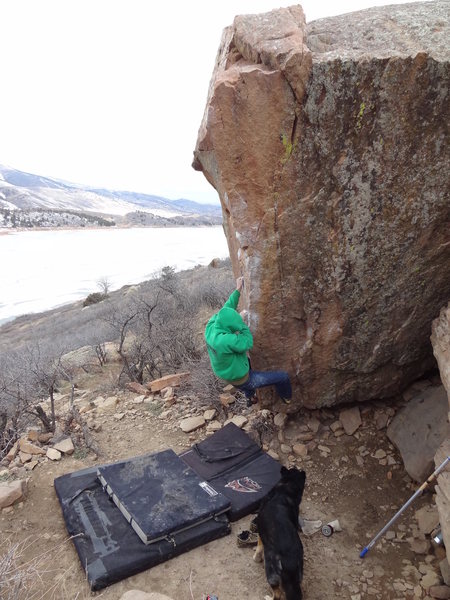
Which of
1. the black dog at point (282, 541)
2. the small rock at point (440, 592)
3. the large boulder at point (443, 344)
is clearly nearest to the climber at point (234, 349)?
the black dog at point (282, 541)

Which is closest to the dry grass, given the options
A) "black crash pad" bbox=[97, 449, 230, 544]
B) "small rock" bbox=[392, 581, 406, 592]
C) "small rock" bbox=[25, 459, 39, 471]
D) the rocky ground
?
the rocky ground

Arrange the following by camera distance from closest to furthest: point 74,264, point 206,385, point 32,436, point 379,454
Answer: point 379,454, point 32,436, point 206,385, point 74,264

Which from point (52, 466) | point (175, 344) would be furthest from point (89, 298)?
point (52, 466)

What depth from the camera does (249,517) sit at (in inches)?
140

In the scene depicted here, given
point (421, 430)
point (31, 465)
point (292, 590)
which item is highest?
point (421, 430)

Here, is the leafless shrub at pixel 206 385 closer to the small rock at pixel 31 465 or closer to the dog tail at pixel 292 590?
the small rock at pixel 31 465

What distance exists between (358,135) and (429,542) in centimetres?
306

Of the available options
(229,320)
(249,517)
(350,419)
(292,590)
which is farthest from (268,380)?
(292,590)

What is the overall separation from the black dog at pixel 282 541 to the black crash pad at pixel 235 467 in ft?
1.35

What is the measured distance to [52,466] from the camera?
4332mm

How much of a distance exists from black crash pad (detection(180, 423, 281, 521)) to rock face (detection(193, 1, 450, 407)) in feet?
3.70

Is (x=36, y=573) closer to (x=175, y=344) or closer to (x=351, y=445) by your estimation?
(x=351, y=445)

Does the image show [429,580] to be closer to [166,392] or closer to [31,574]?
[31,574]

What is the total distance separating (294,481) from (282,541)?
65 centimetres
